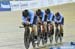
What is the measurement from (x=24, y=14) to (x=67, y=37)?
68 cm

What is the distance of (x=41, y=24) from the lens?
271 centimetres

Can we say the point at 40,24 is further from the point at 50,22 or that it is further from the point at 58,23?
the point at 58,23

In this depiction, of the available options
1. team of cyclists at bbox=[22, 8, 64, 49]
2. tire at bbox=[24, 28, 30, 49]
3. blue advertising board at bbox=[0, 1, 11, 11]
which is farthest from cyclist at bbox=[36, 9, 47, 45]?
blue advertising board at bbox=[0, 1, 11, 11]

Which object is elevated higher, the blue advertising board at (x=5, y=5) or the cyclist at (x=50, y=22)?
the blue advertising board at (x=5, y=5)

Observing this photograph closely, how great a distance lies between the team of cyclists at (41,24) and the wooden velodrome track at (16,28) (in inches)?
5.5

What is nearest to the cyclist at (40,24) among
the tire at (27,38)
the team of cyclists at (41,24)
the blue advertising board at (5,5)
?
the team of cyclists at (41,24)

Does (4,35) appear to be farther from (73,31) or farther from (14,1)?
(73,31)

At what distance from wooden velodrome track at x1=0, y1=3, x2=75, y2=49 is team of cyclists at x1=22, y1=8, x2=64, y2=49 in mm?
140

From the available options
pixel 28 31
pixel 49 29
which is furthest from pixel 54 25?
pixel 28 31

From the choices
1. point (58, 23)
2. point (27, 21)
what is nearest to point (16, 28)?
point (58, 23)

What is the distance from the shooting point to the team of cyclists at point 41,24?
259cm

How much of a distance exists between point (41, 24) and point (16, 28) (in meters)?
0.71

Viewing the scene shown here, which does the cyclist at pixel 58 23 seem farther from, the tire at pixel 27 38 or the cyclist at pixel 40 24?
the tire at pixel 27 38

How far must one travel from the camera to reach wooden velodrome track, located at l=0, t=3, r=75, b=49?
2.93m
